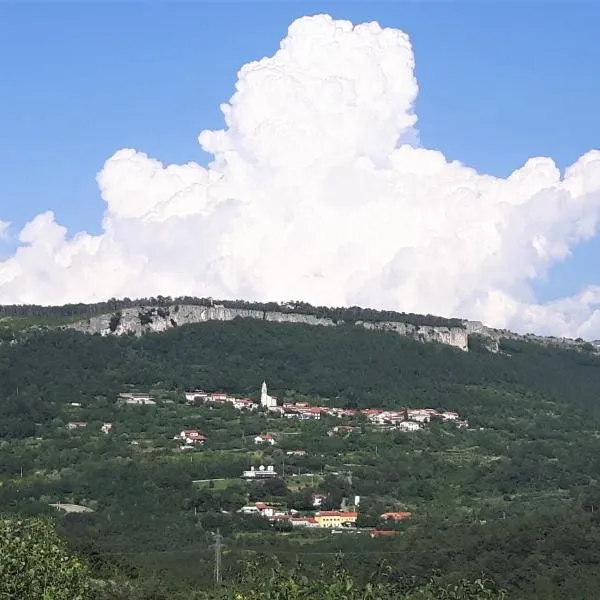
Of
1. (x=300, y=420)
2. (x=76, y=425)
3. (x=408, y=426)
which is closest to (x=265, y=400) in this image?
(x=300, y=420)

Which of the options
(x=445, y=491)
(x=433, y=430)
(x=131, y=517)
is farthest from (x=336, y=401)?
(x=131, y=517)

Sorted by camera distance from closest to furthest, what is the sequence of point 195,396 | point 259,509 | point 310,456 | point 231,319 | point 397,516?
point 397,516, point 259,509, point 310,456, point 195,396, point 231,319

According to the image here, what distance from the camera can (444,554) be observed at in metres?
66.7

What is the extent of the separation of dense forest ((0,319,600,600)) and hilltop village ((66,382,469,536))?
102 cm

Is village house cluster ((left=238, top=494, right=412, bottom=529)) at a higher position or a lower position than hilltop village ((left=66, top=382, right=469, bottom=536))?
lower

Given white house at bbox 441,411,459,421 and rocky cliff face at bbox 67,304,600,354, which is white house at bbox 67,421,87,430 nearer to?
rocky cliff face at bbox 67,304,600,354

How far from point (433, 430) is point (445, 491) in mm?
23052

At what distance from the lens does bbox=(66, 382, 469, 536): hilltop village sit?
3438 inches

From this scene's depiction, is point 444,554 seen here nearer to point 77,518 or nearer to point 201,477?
point 77,518

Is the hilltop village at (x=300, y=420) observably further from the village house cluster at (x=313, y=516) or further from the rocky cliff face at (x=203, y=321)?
the rocky cliff face at (x=203, y=321)

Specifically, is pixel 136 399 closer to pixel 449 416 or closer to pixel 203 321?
pixel 203 321

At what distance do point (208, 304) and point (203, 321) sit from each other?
451cm

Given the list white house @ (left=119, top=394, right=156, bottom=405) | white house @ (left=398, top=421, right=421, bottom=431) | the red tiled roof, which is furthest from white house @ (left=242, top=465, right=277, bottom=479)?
white house @ (left=398, top=421, right=421, bottom=431)

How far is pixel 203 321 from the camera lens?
150000 millimetres
